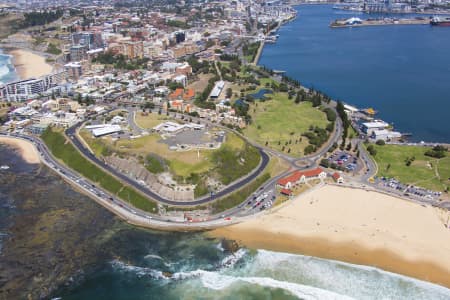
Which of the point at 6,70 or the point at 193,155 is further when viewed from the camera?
the point at 6,70

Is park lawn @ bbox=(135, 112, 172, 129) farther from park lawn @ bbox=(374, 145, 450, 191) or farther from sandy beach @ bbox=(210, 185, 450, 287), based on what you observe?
park lawn @ bbox=(374, 145, 450, 191)

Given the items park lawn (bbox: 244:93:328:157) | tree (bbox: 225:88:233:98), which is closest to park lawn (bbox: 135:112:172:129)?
park lawn (bbox: 244:93:328:157)

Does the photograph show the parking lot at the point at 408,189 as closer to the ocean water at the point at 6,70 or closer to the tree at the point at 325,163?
the tree at the point at 325,163

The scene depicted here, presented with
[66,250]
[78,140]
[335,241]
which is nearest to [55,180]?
[78,140]

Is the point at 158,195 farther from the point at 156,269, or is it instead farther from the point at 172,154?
the point at 156,269

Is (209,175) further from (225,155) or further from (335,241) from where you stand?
(335,241)

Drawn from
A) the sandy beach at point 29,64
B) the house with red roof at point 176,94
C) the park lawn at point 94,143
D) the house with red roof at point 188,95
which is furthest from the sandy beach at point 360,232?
the sandy beach at point 29,64

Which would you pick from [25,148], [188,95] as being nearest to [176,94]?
[188,95]
